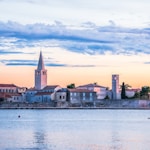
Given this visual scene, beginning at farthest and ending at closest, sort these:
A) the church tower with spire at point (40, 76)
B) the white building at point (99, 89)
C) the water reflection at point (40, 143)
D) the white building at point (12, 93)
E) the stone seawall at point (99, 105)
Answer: the church tower with spire at point (40, 76)
the white building at point (99, 89)
the white building at point (12, 93)
the stone seawall at point (99, 105)
the water reflection at point (40, 143)

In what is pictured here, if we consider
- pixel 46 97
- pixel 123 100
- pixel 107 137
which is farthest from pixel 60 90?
pixel 107 137

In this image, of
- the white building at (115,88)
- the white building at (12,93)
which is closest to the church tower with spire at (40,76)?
the white building at (12,93)

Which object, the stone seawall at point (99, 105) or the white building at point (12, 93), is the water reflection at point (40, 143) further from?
the white building at point (12, 93)

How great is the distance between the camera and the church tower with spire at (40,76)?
148250 mm

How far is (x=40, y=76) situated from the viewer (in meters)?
148

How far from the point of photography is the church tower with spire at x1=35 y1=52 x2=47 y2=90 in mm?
148250

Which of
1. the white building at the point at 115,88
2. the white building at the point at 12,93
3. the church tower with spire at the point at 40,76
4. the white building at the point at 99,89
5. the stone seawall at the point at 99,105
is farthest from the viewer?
the church tower with spire at the point at 40,76

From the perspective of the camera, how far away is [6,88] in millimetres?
148250

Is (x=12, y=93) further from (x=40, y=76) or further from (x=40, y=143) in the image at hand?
(x=40, y=143)

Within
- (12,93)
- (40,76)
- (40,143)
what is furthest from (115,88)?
(40,143)

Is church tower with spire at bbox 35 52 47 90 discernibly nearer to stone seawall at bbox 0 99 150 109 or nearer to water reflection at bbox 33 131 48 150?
stone seawall at bbox 0 99 150 109

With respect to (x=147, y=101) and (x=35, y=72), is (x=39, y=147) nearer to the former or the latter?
(x=147, y=101)

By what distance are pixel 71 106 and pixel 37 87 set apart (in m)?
16.4

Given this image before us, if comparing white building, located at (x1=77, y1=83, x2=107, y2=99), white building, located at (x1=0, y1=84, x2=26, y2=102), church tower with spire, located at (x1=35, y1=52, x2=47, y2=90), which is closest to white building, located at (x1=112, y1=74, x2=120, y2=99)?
white building, located at (x1=77, y1=83, x2=107, y2=99)
